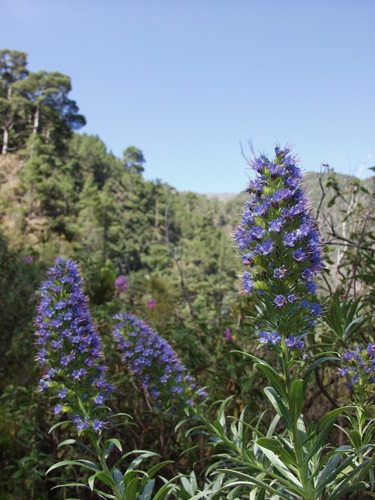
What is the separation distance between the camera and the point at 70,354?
2010mm

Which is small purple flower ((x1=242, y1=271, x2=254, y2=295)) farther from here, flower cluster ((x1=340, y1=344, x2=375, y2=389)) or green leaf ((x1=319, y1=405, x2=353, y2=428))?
flower cluster ((x1=340, y1=344, x2=375, y2=389))

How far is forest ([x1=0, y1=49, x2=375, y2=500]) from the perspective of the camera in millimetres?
1514

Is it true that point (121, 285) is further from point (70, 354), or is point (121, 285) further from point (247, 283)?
point (247, 283)

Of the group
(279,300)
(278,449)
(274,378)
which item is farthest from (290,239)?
(278,449)

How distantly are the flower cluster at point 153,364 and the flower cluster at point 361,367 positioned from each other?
930mm

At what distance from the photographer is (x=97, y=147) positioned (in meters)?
66.8

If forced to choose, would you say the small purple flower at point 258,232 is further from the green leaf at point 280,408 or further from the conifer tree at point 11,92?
the conifer tree at point 11,92

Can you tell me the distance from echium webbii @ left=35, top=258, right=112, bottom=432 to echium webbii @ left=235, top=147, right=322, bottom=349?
972mm

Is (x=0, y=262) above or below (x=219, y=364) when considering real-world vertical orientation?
above

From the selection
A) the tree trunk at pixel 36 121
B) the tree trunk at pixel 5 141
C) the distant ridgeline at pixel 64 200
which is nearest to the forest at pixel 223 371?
the distant ridgeline at pixel 64 200

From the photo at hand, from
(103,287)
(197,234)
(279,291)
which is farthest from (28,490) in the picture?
(197,234)

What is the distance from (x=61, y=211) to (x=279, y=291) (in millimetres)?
39690

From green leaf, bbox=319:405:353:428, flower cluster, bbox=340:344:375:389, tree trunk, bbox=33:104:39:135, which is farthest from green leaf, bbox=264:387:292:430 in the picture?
tree trunk, bbox=33:104:39:135

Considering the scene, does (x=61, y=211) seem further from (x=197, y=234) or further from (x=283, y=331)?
(x=283, y=331)
